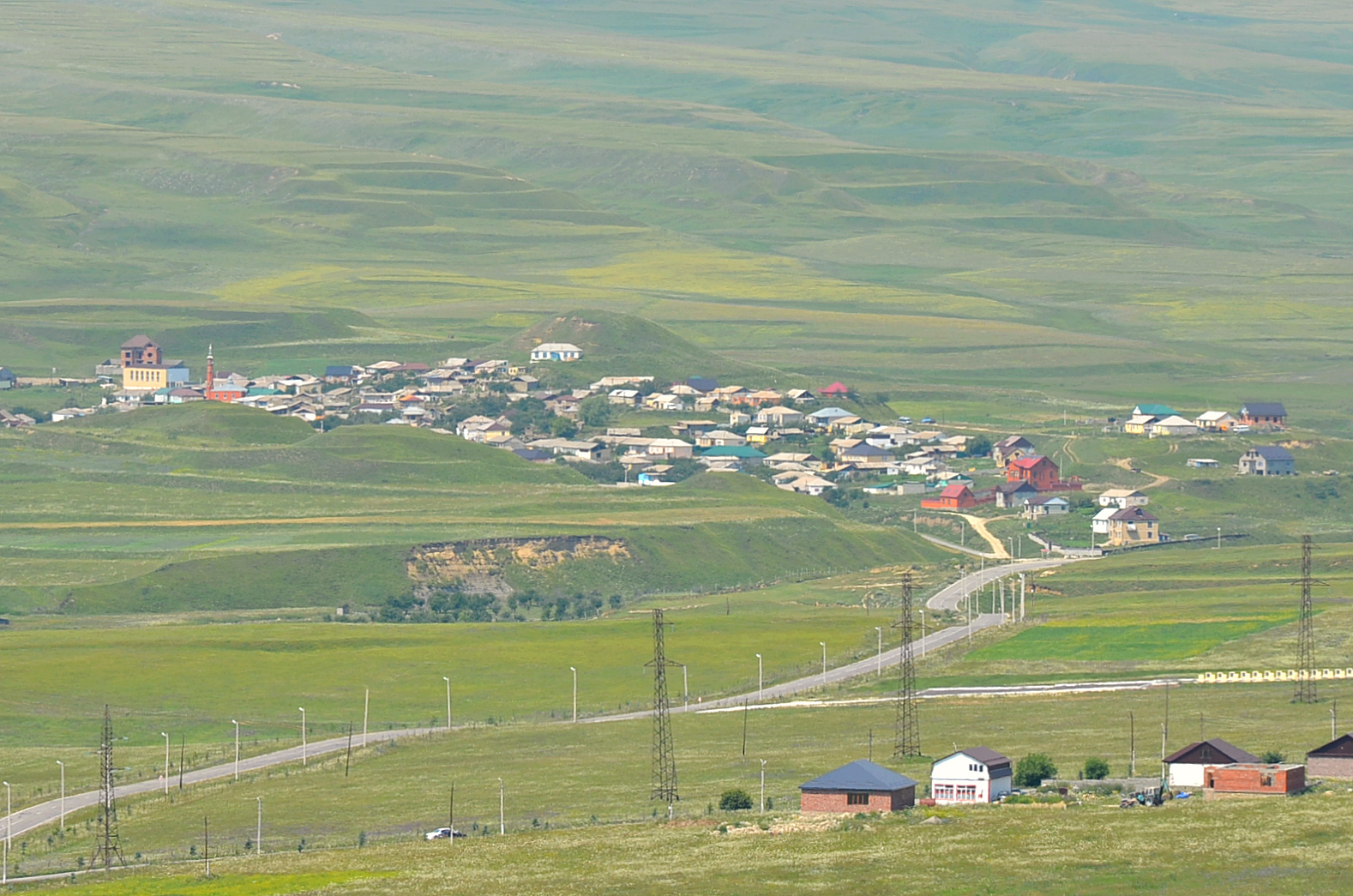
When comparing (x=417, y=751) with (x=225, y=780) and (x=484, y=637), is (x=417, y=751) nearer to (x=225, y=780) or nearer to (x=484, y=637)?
(x=225, y=780)

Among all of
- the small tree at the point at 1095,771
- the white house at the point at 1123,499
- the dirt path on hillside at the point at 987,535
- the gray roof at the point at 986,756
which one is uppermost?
the white house at the point at 1123,499

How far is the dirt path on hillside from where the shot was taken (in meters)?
180

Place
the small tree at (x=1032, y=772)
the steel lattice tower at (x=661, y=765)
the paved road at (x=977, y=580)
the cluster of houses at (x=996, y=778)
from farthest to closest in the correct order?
1. the paved road at (x=977, y=580)
2. the steel lattice tower at (x=661, y=765)
3. the small tree at (x=1032, y=772)
4. the cluster of houses at (x=996, y=778)

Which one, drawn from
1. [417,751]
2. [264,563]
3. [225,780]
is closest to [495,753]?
[417,751]

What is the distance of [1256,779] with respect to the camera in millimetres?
81188

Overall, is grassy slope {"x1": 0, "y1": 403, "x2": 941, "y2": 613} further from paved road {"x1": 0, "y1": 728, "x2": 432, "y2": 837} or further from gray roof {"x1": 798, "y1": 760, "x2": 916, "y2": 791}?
gray roof {"x1": 798, "y1": 760, "x2": 916, "y2": 791}

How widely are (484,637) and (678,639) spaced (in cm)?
1066

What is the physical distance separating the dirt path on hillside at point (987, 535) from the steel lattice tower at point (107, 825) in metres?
96.7

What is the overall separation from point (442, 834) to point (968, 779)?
17.3m

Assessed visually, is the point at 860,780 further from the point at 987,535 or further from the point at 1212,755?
the point at 987,535

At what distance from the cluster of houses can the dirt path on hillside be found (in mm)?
91348

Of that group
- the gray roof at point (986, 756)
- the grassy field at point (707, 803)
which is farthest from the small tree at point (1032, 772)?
the grassy field at point (707, 803)

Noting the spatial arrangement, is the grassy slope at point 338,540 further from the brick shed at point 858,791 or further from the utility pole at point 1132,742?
the brick shed at point 858,791

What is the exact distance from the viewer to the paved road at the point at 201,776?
92.1 m
